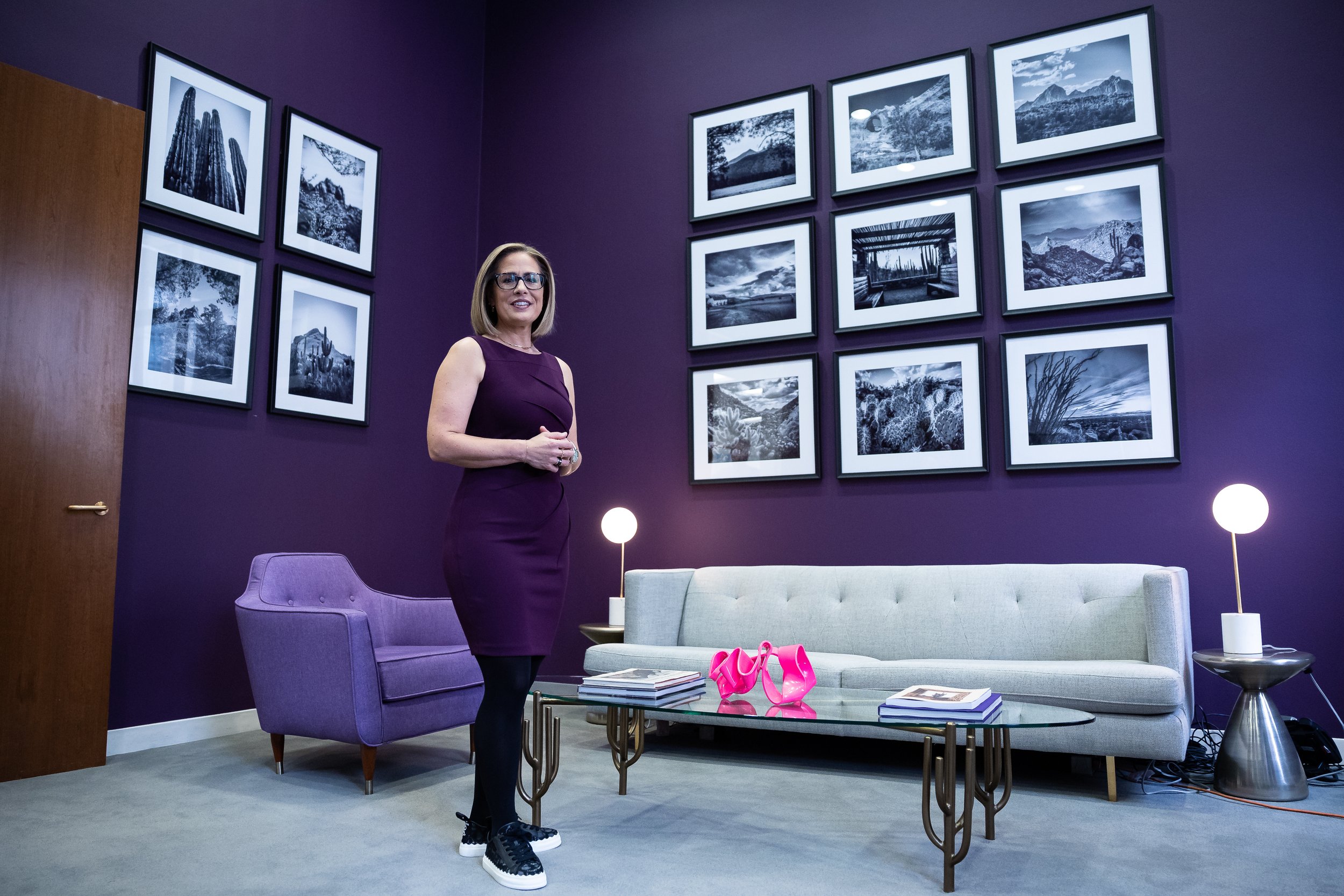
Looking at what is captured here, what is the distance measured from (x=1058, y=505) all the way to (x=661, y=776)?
218 centimetres

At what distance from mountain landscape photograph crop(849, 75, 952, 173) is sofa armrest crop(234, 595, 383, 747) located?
3.37 metres

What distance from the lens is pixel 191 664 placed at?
402 cm

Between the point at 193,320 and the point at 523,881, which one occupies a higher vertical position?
the point at 193,320

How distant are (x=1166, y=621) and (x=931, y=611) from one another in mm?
952

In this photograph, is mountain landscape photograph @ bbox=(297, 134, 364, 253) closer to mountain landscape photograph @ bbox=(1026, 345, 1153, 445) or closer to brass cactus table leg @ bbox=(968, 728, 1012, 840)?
mountain landscape photograph @ bbox=(1026, 345, 1153, 445)

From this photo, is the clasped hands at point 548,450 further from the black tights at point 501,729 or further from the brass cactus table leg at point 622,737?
the brass cactus table leg at point 622,737

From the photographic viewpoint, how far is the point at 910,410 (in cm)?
446

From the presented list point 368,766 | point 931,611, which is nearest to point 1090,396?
point 931,611

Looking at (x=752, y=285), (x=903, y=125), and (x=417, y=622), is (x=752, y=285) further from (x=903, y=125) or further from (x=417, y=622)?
(x=417, y=622)

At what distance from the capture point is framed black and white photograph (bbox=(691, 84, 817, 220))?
16.1ft

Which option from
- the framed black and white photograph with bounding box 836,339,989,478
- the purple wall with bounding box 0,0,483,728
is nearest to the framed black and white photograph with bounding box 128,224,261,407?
the purple wall with bounding box 0,0,483,728

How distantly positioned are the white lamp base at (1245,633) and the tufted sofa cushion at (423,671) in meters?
2.62

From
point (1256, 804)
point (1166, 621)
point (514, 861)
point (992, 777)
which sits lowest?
point (1256, 804)

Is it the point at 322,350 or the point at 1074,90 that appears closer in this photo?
the point at 1074,90
